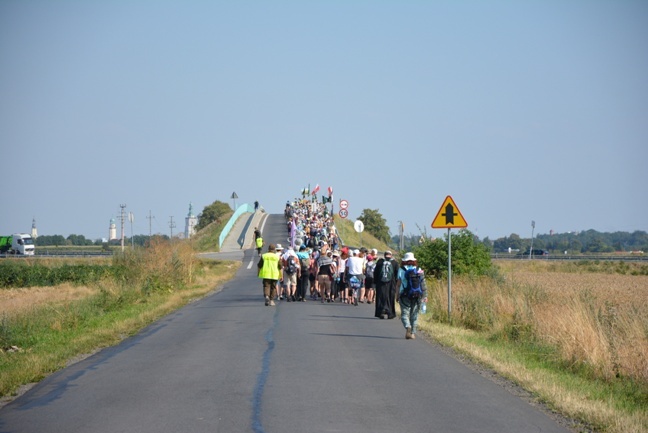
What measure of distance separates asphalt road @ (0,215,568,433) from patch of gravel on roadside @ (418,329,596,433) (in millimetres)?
153

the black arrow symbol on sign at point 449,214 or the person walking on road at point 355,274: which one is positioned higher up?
the black arrow symbol on sign at point 449,214

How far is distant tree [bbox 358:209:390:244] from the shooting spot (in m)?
127

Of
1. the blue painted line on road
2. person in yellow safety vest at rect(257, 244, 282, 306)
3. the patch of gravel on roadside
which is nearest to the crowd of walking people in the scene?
person in yellow safety vest at rect(257, 244, 282, 306)

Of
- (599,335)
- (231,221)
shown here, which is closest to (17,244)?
(231,221)

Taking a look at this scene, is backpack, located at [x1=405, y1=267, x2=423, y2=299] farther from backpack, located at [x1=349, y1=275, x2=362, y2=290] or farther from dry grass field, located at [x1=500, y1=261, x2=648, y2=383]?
backpack, located at [x1=349, y1=275, x2=362, y2=290]

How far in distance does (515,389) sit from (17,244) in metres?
93.7

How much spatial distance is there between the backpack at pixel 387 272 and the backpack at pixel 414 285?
14.1ft

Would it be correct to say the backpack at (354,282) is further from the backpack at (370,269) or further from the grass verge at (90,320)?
the grass verge at (90,320)

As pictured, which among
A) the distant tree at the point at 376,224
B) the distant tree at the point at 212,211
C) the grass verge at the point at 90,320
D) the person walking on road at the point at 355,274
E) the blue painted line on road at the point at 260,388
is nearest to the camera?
the blue painted line on road at the point at 260,388

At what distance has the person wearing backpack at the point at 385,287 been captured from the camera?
2333 centimetres

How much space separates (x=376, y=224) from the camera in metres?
128

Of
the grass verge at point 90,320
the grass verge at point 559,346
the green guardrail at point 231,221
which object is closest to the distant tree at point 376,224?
the green guardrail at point 231,221

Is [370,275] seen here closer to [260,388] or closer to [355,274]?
[355,274]

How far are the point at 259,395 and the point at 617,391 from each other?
5.57m
